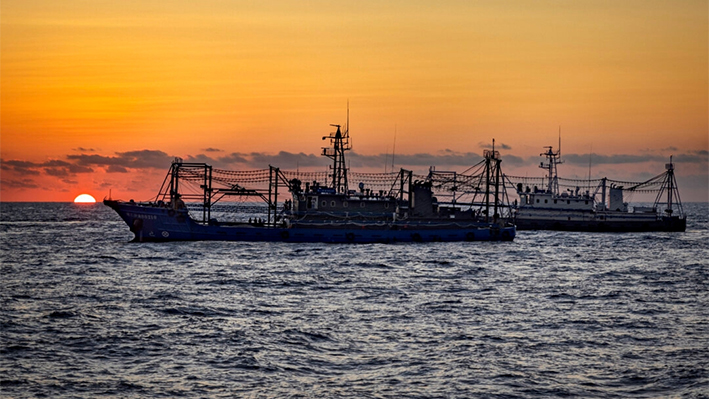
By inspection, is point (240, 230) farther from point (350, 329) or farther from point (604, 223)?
point (604, 223)

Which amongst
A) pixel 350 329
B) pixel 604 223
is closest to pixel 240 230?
pixel 350 329

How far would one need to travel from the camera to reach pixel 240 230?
75.8m

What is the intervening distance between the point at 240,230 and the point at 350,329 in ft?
149

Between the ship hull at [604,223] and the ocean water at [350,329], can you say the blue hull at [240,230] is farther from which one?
the ship hull at [604,223]

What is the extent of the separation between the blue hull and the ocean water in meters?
13.3

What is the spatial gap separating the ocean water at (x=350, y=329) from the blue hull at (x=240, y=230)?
13.3 meters

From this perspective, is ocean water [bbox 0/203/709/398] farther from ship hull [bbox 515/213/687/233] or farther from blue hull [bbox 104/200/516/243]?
ship hull [bbox 515/213/687/233]

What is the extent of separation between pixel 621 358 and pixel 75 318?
23880 millimetres

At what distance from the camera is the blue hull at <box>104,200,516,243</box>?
76125 mm

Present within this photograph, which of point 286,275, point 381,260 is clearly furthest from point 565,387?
point 381,260

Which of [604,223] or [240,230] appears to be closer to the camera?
[240,230]

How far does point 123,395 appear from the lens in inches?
878

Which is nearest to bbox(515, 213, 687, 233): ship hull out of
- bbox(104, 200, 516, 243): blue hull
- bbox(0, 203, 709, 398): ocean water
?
bbox(104, 200, 516, 243): blue hull

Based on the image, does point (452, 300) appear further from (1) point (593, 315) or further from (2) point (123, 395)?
(2) point (123, 395)
